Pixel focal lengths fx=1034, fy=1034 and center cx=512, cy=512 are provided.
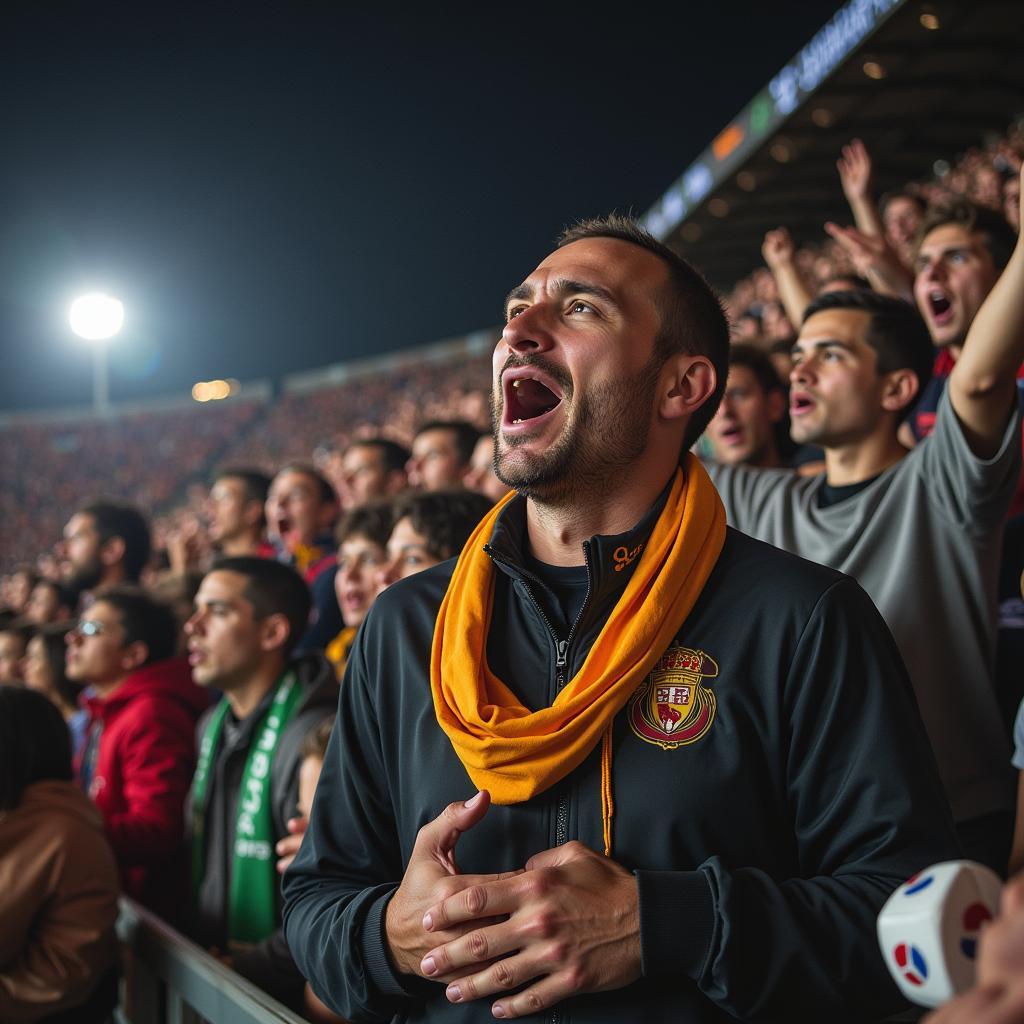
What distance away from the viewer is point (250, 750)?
312 centimetres

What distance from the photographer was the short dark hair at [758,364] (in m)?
3.64

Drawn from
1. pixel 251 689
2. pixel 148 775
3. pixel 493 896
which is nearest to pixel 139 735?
pixel 148 775

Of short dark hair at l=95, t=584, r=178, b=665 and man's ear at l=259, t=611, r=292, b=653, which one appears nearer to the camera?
man's ear at l=259, t=611, r=292, b=653

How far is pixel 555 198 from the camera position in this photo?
3159cm

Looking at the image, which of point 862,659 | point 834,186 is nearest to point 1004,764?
point 862,659

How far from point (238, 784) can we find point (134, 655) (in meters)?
1.43

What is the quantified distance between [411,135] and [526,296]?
3276 centimetres

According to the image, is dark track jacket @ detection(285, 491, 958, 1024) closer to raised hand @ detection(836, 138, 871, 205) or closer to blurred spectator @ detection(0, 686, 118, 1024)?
blurred spectator @ detection(0, 686, 118, 1024)

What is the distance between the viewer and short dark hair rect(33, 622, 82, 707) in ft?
16.5

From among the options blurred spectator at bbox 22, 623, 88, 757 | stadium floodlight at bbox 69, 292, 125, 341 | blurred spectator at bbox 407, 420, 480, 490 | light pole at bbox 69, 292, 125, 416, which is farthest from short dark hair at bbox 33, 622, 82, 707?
stadium floodlight at bbox 69, 292, 125, 341

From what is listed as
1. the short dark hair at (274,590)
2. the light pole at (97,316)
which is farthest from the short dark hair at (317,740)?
the light pole at (97,316)

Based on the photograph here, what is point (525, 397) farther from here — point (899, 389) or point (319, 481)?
point (319, 481)

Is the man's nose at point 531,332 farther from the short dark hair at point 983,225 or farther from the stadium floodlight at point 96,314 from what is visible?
the stadium floodlight at point 96,314

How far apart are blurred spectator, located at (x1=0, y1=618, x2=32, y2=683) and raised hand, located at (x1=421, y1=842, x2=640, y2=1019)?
487 centimetres
